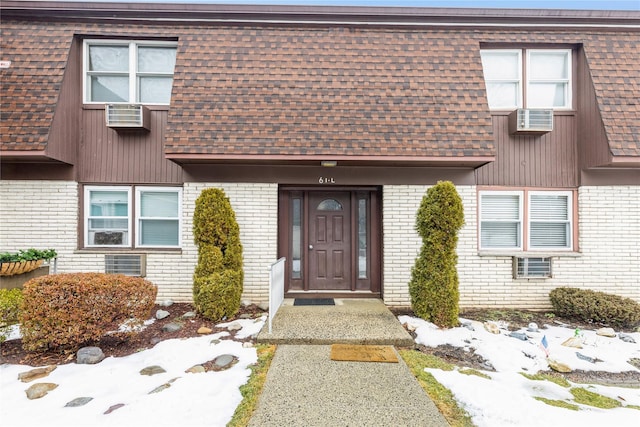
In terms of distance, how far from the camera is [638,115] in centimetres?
618

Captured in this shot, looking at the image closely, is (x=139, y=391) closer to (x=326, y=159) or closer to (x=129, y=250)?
(x=129, y=250)

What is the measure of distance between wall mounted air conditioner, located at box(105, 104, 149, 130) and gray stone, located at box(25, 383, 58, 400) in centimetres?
452

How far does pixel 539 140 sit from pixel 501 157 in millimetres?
874

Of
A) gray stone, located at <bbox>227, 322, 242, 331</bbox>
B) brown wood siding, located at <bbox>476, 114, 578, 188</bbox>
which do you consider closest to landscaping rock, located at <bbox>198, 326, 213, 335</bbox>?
gray stone, located at <bbox>227, 322, 242, 331</bbox>

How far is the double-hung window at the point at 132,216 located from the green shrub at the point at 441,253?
4.87 m

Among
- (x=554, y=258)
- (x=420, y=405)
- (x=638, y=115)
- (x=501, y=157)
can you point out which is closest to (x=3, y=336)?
(x=420, y=405)

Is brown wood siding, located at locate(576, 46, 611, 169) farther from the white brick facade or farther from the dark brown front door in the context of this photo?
the dark brown front door

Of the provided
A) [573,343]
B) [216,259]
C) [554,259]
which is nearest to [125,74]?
[216,259]

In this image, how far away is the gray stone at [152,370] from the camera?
154 inches

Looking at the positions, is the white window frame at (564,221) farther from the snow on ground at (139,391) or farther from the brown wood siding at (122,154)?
the brown wood siding at (122,154)

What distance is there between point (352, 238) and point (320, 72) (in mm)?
3422

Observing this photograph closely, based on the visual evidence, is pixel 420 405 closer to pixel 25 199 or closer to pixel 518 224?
pixel 518 224

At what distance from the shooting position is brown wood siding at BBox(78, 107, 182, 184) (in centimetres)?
657

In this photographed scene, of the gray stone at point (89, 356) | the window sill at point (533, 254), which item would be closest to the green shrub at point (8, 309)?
the gray stone at point (89, 356)
